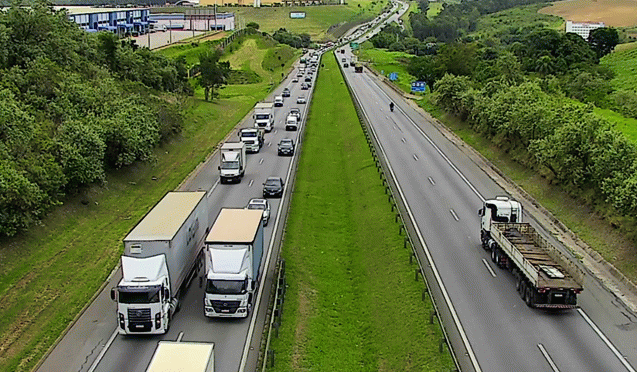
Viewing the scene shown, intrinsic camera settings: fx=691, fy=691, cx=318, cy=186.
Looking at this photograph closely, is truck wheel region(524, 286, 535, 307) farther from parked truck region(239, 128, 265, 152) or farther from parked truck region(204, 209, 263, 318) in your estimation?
parked truck region(239, 128, 265, 152)

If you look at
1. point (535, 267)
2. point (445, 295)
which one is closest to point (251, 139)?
point (445, 295)

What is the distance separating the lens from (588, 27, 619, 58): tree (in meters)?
142

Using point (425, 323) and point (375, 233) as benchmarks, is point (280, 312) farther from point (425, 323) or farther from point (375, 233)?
point (375, 233)

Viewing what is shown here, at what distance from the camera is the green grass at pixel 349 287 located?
2416 cm

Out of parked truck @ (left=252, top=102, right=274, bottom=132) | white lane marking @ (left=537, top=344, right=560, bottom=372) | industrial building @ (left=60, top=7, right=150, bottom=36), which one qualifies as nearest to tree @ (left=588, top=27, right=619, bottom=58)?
parked truck @ (left=252, top=102, right=274, bottom=132)

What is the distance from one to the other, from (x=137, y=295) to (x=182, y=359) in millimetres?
7827

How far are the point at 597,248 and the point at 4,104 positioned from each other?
32758 millimetres

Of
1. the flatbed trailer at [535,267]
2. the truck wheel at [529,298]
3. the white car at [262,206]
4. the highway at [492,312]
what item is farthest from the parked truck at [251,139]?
the truck wheel at [529,298]

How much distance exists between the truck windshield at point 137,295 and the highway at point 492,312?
1073 cm

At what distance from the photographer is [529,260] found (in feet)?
92.5

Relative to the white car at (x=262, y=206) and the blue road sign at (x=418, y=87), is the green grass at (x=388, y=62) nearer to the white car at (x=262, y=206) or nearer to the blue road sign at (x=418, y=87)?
the blue road sign at (x=418, y=87)

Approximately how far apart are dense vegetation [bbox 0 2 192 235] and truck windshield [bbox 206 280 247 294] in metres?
12.1

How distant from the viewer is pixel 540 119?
50.3m

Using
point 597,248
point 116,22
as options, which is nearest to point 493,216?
point 597,248
